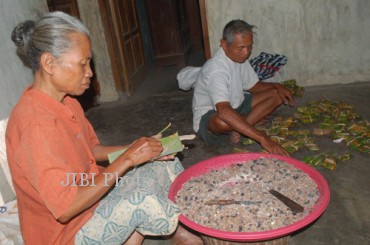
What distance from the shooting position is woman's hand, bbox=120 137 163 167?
63.7 inches

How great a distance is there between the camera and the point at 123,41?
18.0 ft

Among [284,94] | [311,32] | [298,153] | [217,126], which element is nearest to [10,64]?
[217,126]

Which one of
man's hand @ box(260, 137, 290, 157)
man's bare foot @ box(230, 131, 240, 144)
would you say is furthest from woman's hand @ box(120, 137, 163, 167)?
man's bare foot @ box(230, 131, 240, 144)

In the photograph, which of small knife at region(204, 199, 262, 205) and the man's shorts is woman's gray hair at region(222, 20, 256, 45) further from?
small knife at region(204, 199, 262, 205)

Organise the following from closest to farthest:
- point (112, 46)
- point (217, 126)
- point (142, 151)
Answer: point (142, 151) < point (217, 126) < point (112, 46)

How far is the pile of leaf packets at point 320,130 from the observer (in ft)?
10.0

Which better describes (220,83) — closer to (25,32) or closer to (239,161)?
(239,161)

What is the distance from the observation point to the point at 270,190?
1.95 metres

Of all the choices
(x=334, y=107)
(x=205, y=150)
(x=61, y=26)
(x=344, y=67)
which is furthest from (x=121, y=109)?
(x=61, y=26)

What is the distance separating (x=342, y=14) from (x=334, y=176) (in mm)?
2777

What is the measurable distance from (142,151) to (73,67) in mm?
518

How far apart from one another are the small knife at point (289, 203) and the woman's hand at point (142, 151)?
2.39 ft

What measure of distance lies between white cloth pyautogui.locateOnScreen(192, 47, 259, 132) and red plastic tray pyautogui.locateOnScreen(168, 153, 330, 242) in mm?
910

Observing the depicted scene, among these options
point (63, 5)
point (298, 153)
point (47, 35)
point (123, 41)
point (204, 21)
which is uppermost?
point (63, 5)
